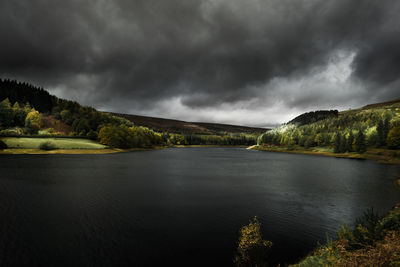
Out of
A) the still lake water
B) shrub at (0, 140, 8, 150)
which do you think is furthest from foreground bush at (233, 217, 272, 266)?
shrub at (0, 140, 8, 150)

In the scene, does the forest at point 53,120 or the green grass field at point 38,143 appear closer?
the green grass field at point 38,143

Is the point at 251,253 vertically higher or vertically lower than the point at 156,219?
higher

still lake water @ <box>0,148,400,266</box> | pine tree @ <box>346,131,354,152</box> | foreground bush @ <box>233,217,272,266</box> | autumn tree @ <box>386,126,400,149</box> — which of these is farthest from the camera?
pine tree @ <box>346,131,354,152</box>

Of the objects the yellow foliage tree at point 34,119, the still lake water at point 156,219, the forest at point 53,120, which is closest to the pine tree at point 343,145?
the still lake water at point 156,219

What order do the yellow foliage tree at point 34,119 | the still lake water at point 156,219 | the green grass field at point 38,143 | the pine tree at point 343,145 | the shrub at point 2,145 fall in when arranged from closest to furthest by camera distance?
the still lake water at point 156,219 → the shrub at point 2,145 → the green grass field at point 38,143 → the yellow foliage tree at point 34,119 → the pine tree at point 343,145

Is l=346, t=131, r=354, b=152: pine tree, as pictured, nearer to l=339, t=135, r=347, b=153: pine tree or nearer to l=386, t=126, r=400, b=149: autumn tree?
l=339, t=135, r=347, b=153: pine tree

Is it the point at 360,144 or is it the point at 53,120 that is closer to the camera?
the point at 360,144

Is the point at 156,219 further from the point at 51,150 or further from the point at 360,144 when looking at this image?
the point at 360,144

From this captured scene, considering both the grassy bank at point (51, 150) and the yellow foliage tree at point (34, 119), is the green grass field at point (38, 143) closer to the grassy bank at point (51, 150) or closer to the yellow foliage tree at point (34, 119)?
the grassy bank at point (51, 150)

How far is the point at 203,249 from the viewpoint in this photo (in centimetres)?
1427

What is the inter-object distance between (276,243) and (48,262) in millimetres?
15422

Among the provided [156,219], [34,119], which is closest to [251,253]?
[156,219]

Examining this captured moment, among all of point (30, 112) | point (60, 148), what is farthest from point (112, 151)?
point (30, 112)

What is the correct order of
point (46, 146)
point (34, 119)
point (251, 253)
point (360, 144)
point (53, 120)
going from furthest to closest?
point (53, 120) < point (34, 119) < point (360, 144) < point (46, 146) < point (251, 253)
